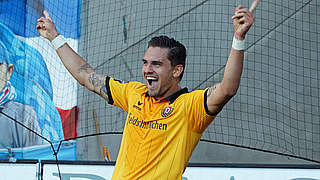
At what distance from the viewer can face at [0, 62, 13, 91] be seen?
14.6ft

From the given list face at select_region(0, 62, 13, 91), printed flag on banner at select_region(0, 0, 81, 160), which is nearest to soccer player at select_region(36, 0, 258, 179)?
printed flag on banner at select_region(0, 0, 81, 160)

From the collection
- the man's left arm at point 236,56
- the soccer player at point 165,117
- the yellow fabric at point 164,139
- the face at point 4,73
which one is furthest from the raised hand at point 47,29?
the face at point 4,73

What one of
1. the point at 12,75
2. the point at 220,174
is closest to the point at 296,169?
the point at 220,174

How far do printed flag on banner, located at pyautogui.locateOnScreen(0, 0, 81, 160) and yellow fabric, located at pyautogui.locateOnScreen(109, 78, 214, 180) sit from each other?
2.35m

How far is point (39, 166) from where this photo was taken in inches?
154

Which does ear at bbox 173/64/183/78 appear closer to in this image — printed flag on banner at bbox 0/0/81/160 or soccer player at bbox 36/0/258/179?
soccer player at bbox 36/0/258/179

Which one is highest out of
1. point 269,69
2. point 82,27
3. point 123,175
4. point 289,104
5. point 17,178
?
point 82,27

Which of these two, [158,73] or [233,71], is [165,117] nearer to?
[158,73]

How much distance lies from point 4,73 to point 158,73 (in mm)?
2914

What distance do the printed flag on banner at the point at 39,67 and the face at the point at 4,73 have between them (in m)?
0.05

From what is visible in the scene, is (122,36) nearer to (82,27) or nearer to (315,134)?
(82,27)

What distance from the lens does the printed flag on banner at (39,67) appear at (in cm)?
446

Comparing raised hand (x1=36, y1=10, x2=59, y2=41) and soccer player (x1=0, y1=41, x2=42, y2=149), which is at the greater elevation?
raised hand (x1=36, y1=10, x2=59, y2=41)

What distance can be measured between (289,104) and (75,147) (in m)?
3.26
